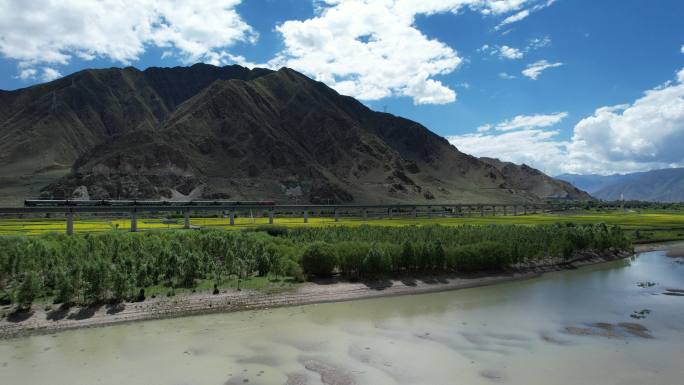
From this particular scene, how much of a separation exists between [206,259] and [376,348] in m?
17.7

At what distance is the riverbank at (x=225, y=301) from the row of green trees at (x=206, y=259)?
3.25ft

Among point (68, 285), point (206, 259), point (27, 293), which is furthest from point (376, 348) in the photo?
point (27, 293)

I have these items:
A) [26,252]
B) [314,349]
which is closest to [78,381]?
[314,349]

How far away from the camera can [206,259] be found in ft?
120

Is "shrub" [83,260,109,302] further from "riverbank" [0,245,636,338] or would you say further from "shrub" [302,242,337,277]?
"shrub" [302,242,337,277]

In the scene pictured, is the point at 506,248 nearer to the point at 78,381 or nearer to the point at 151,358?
the point at 151,358

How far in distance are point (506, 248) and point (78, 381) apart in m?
35.6

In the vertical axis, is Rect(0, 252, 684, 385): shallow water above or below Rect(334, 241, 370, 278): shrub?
below

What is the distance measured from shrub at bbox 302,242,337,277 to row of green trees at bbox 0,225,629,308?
74mm

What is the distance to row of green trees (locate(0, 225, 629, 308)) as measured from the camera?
93.0 ft

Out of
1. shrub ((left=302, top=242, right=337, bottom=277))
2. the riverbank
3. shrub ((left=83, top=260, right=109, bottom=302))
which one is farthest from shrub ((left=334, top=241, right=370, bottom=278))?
shrub ((left=83, top=260, right=109, bottom=302))

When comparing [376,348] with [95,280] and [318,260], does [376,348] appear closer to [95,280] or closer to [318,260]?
[318,260]

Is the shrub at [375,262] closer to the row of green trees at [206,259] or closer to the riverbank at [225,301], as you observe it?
the row of green trees at [206,259]

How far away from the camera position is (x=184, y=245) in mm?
38781
